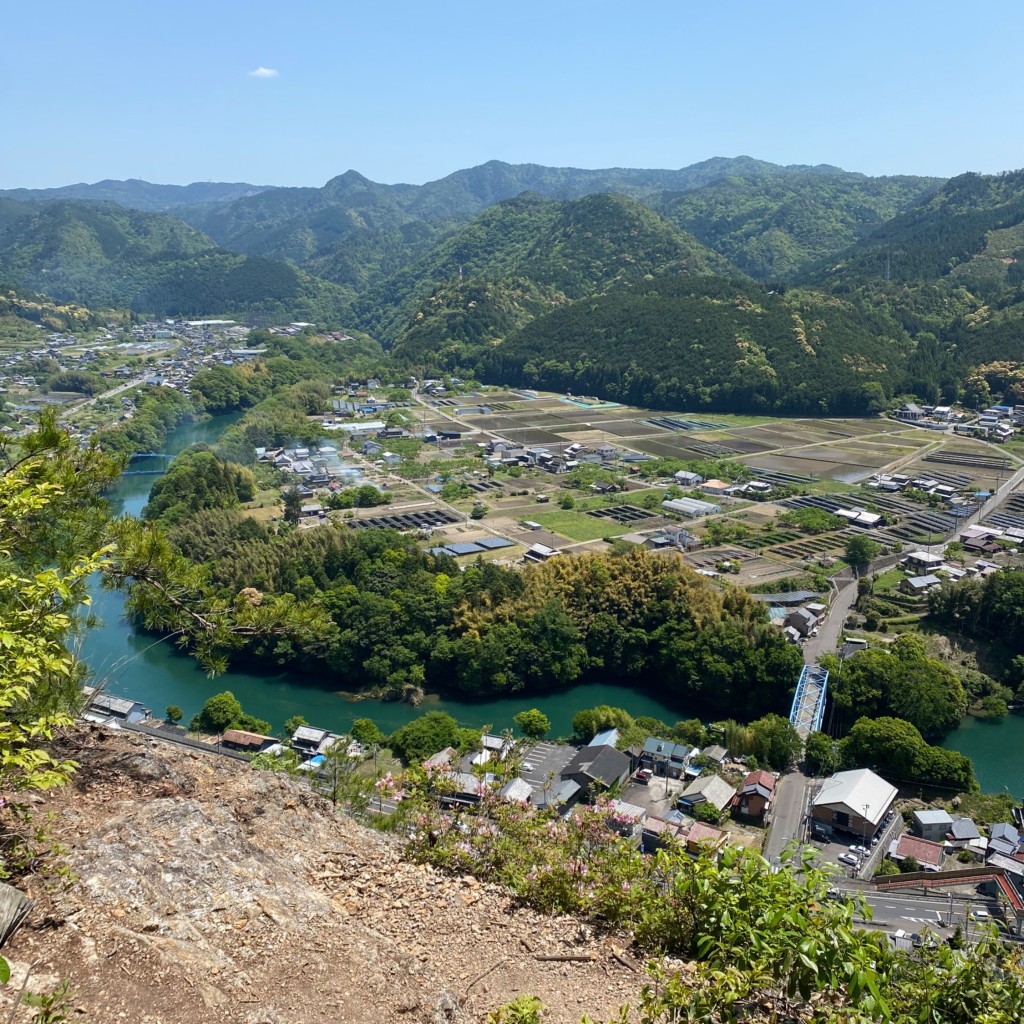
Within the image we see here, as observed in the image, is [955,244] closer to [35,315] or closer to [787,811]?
[787,811]

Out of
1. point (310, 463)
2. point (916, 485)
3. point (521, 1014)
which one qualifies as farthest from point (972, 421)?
point (521, 1014)

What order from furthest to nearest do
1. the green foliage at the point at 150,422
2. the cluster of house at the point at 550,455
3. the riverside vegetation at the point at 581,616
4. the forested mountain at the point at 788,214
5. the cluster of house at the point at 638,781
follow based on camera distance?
the forested mountain at the point at 788,214, the green foliage at the point at 150,422, the cluster of house at the point at 550,455, the cluster of house at the point at 638,781, the riverside vegetation at the point at 581,616

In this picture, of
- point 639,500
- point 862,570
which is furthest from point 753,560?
point 639,500

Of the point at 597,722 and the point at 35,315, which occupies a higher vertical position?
the point at 35,315

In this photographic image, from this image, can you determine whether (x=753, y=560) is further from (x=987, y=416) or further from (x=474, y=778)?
(x=987, y=416)

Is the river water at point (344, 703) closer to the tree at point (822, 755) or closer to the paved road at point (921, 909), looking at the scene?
the tree at point (822, 755)

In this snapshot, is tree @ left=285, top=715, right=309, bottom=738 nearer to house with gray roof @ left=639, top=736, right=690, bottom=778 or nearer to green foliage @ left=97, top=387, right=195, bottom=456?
house with gray roof @ left=639, top=736, right=690, bottom=778

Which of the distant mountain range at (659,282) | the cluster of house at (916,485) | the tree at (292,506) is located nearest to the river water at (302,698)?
the tree at (292,506)
